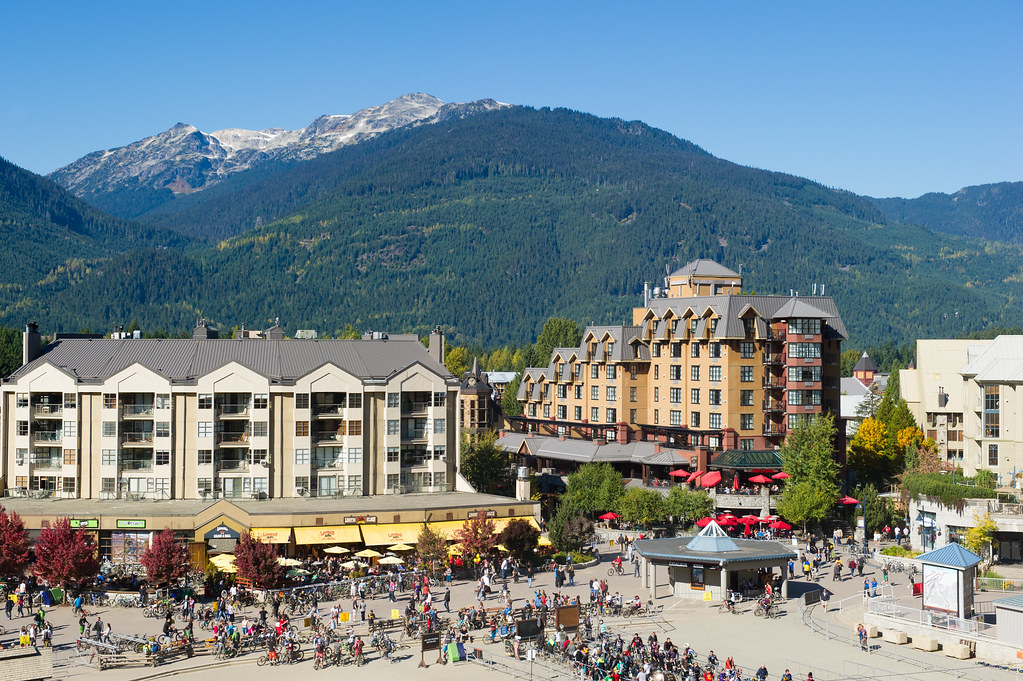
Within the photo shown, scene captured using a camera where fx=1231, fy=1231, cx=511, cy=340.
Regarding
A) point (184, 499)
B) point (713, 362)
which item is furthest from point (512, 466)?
point (184, 499)

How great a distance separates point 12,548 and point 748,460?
71787 mm

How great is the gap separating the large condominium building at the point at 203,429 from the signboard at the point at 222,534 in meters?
13.8

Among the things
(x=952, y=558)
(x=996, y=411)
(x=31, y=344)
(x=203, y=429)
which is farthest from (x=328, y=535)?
(x=996, y=411)

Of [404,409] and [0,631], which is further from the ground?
[404,409]

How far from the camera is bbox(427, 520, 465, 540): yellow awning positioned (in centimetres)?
9969

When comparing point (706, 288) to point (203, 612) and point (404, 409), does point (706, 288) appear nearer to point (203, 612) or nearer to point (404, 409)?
point (404, 409)

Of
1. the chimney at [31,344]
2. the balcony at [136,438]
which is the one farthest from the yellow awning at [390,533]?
the chimney at [31,344]

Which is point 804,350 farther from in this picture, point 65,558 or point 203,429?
point 65,558

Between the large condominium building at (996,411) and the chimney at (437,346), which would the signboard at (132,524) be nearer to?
the chimney at (437,346)

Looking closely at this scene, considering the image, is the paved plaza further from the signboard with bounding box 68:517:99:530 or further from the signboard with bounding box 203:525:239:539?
the signboard with bounding box 68:517:99:530

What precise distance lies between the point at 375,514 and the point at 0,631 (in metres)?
32.6

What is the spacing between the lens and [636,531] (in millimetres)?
116750

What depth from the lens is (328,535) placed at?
97.9 m

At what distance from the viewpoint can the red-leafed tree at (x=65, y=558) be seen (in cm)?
8419
